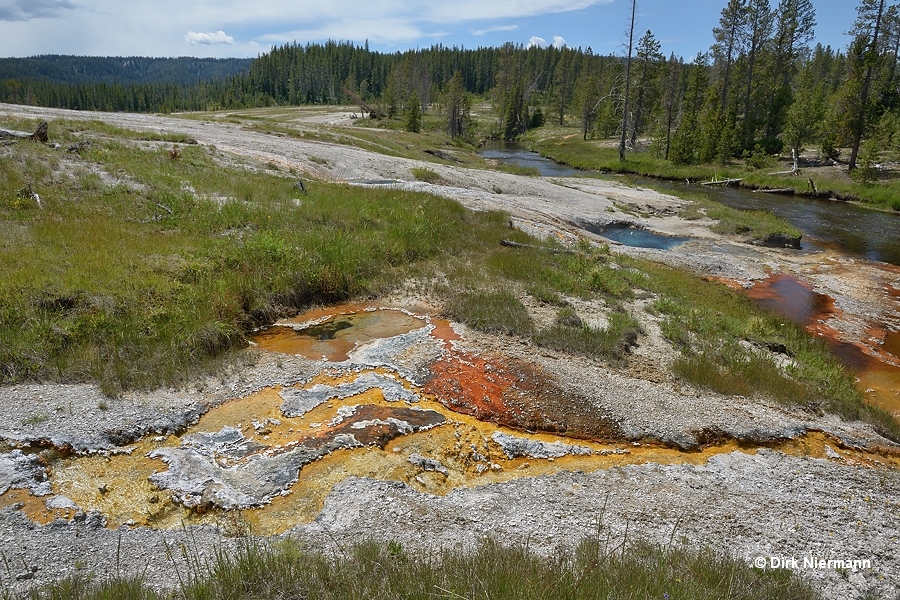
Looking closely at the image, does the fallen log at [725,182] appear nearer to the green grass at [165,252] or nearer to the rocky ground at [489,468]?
the green grass at [165,252]

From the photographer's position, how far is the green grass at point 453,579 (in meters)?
3.87

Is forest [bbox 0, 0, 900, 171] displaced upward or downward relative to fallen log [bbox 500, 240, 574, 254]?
upward

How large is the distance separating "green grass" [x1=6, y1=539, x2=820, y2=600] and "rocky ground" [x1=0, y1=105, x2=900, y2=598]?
495 mm

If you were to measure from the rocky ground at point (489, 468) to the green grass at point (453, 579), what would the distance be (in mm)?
495

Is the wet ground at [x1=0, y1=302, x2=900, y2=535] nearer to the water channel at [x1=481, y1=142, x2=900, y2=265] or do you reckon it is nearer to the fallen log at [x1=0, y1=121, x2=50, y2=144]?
the fallen log at [x1=0, y1=121, x2=50, y2=144]

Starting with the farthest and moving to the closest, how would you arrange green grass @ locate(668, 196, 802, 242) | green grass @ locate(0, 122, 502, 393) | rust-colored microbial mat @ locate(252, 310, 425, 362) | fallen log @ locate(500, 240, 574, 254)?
green grass @ locate(668, 196, 802, 242), fallen log @ locate(500, 240, 574, 254), rust-colored microbial mat @ locate(252, 310, 425, 362), green grass @ locate(0, 122, 502, 393)

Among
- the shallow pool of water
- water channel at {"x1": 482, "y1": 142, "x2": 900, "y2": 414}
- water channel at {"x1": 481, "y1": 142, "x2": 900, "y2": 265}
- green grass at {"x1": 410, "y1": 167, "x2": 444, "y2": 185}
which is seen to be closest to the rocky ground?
water channel at {"x1": 482, "y1": 142, "x2": 900, "y2": 414}

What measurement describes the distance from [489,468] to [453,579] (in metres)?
3.40

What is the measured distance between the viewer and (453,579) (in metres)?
4.07

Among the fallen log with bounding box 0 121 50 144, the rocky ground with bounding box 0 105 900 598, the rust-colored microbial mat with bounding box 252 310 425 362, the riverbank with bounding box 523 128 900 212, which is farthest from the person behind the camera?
the riverbank with bounding box 523 128 900 212

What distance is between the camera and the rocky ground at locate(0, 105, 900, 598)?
17.9ft

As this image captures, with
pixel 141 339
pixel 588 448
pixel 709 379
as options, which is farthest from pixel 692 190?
pixel 141 339

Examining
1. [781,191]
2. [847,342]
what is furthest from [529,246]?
[781,191]

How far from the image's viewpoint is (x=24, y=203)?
13.4 m
